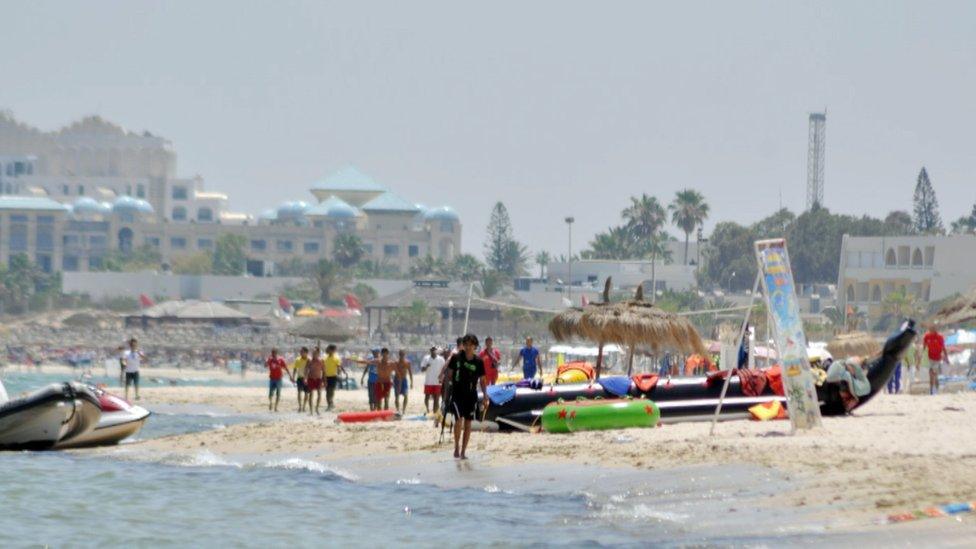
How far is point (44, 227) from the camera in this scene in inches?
5994

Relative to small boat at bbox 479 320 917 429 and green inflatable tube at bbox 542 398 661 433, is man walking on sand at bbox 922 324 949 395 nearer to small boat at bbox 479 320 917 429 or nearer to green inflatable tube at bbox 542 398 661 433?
small boat at bbox 479 320 917 429

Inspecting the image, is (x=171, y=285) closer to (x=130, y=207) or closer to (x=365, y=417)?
(x=130, y=207)

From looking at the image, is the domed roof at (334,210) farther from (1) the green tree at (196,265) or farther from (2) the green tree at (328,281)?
(2) the green tree at (328,281)

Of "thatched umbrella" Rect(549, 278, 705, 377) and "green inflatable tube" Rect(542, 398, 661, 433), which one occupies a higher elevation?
"thatched umbrella" Rect(549, 278, 705, 377)

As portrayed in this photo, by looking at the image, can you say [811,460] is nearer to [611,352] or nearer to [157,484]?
[157,484]

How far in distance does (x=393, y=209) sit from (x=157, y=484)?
13713 cm

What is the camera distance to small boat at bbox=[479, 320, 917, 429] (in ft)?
64.4

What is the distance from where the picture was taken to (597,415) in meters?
19.2

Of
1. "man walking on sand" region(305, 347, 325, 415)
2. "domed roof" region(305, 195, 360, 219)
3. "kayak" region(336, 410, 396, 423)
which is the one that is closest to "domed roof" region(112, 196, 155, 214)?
"domed roof" region(305, 195, 360, 219)

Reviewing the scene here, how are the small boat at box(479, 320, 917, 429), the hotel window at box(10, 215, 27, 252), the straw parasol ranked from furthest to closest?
the hotel window at box(10, 215, 27, 252) < the straw parasol < the small boat at box(479, 320, 917, 429)

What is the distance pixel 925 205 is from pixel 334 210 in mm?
50741

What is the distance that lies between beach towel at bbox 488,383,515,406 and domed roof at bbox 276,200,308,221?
451 feet

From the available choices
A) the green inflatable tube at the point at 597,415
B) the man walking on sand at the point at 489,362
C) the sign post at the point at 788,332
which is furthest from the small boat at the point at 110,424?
the sign post at the point at 788,332

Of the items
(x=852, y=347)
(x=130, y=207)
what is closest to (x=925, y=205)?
(x=130, y=207)
